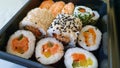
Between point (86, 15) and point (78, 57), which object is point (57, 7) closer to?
point (86, 15)

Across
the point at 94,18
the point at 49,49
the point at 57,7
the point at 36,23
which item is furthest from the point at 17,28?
the point at 94,18

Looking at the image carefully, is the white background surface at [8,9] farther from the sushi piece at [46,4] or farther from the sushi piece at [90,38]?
the sushi piece at [90,38]

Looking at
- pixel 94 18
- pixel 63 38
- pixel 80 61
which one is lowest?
pixel 80 61

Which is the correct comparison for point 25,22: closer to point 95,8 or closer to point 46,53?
point 46,53

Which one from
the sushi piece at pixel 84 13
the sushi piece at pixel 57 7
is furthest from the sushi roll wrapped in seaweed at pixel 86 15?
the sushi piece at pixel 57 7

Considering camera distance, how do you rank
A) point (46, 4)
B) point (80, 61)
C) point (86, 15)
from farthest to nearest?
point (46, 4) → point (86, 15) → point (80, 61)

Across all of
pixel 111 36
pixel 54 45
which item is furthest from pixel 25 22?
pixel 111 36

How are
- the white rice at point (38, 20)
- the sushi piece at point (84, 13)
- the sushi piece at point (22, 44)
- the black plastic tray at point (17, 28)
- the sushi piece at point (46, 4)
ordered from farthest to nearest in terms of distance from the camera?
1. the sushi piece at point (46, 4)
2. the sushi piece at point (84, 13)
3. the white rice at point (38, 20)
4. the sushi piece at point (22, 44)
5. the black plastic tray at point (17, 28)

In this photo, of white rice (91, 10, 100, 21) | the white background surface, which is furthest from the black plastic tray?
the white background surface
